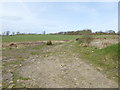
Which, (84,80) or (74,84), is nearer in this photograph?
(74,84)

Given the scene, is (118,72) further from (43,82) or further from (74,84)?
(43,82)

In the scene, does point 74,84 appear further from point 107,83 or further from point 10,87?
point 10,87

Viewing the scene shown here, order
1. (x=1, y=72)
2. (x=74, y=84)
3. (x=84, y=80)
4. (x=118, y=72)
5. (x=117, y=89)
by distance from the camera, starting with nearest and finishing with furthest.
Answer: (x=117, y=89)
(x=74, y=84)
(x=84, y=80)
(x=118, y=72)
(x=1, y=72)

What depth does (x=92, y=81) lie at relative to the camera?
502 cm

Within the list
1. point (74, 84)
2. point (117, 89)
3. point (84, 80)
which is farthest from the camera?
point (84, 80)

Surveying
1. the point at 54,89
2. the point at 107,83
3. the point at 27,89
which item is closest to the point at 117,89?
the point at 107,83

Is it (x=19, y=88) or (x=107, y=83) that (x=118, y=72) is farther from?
(x=19, y=88)

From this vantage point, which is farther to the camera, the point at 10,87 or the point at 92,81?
the point at 92,81

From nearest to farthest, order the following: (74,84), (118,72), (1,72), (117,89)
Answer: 1. (117,89)
2. (74,84)
3. (118,72)
4. (1,72)

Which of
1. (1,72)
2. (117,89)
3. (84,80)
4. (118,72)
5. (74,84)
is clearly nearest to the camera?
(117,89)

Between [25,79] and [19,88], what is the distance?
768 millimetres

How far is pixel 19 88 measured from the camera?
4.45 metres

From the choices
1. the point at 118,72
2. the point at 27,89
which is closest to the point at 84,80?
the point at 118,72

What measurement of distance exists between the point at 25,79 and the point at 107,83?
2.85 metres
